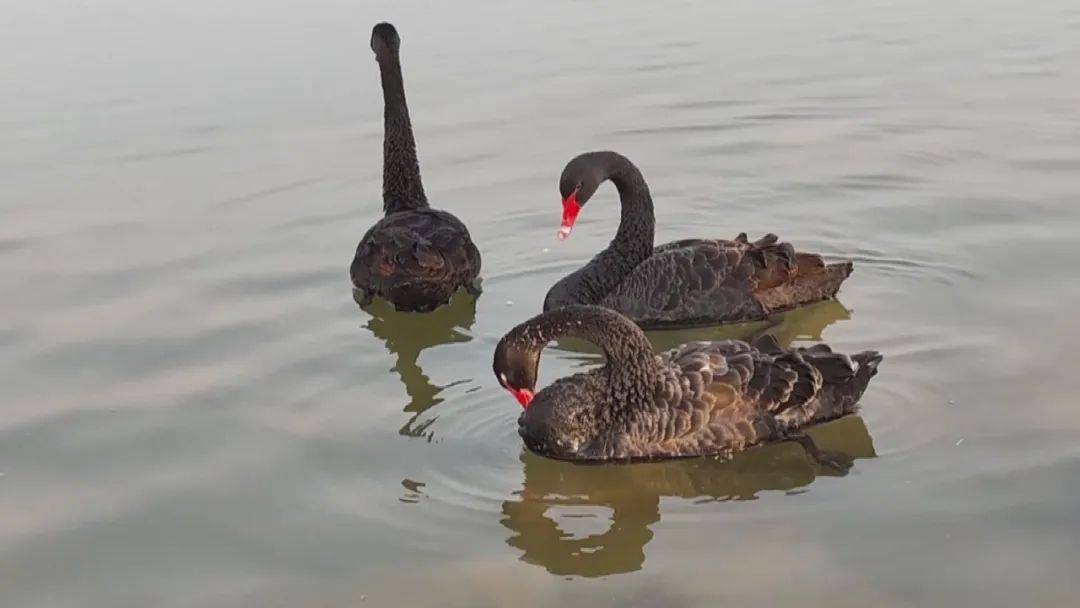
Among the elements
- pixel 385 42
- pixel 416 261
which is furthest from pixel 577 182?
pixel 385 42

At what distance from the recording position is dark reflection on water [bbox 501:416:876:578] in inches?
178

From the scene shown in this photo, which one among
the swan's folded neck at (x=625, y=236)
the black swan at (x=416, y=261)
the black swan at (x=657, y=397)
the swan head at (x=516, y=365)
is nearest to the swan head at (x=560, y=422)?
the black swan at (x=657, y=397)

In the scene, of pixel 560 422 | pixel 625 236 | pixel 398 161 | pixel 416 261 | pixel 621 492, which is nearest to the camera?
pixel 621 492

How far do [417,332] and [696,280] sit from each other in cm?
136

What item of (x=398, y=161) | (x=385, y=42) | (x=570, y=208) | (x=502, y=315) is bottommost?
(x=502, y=315)

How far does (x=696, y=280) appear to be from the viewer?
6.71 m

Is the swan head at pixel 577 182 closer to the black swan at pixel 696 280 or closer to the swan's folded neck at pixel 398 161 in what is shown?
the black swan at pixel 696 280

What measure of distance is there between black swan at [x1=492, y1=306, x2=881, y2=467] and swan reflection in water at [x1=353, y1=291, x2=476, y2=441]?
81 cm

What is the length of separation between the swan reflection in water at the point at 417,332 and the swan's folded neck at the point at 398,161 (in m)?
0.82

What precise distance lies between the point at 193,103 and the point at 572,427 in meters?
7.31

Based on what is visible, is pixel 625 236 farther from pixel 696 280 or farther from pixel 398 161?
pixel 398 161

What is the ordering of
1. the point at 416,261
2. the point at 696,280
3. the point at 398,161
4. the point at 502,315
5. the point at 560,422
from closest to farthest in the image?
the point at 560,422 → the point at 696,280 → the point at 416,261 → the point at 502,315 → the point at 398,161

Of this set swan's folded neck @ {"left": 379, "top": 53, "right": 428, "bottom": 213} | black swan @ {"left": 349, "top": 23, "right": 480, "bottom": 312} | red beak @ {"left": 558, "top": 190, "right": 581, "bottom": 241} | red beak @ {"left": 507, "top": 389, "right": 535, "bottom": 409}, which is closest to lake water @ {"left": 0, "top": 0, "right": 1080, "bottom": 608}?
black swan @ {"left": 349, "top": 23, "right": 480, "bottom": 312}

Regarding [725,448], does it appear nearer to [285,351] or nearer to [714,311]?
[714,311]
